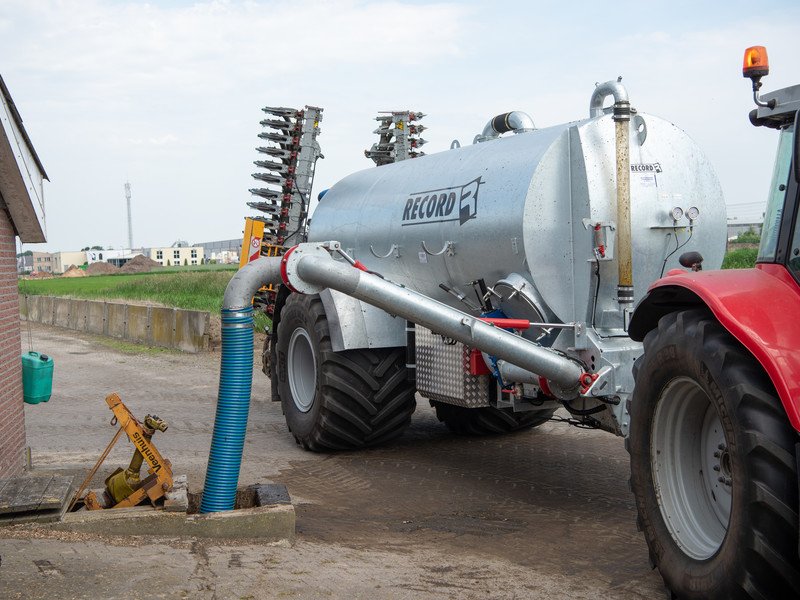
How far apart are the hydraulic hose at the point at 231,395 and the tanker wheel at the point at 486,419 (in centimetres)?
404

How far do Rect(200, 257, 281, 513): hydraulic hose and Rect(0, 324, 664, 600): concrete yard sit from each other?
1.44 feet

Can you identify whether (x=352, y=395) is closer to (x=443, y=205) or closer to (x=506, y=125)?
(x=443, y=205)

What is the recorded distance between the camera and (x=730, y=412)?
422 cm

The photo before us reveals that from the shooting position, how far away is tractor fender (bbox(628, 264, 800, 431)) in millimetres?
4059

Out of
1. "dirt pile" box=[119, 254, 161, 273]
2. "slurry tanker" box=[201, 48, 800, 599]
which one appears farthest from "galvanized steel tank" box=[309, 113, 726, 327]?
"dirt pile" box=[119, 254, 161, 273]

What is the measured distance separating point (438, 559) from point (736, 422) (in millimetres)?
2461

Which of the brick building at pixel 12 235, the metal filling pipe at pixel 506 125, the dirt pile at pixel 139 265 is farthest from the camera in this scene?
the dirt pile at pixel 139 265

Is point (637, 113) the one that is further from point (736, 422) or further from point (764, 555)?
point (764, 555)

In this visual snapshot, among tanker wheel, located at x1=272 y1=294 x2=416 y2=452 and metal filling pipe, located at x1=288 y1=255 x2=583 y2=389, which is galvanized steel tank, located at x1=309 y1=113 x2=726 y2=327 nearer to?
metal filling pipe, located at x1=288 y1=255 x2=583 y2=389

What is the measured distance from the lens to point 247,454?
9.65 m

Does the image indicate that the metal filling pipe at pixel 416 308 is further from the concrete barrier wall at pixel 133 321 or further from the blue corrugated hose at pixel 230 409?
the concrete barrier wall at pixel 133 321

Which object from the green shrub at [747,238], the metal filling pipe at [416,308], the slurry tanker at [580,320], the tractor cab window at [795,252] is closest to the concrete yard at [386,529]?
the slurry tanker at [580,320]

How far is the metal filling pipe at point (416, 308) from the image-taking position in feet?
21.5

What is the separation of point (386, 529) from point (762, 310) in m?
3.47
